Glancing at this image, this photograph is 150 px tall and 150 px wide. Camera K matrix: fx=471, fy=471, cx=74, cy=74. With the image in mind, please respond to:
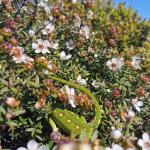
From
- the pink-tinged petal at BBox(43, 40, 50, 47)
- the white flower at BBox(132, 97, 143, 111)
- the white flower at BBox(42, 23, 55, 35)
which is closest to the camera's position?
the white flower at BBox(132, 97, 143, 111)

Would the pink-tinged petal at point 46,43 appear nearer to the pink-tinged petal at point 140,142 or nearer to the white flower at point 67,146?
the pink-tinged petal at point 140,142

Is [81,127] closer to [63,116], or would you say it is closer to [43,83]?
[63,116]

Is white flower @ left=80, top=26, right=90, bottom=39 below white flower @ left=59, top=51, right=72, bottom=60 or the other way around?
the other way around

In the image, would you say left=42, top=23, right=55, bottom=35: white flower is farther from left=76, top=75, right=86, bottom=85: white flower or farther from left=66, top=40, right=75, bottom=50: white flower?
left=76, top=75, right=86, bottom=85: white flower

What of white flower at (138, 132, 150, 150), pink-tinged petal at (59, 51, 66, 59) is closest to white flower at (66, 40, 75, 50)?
pink-tinged petal at (59, 51, 66, 59)

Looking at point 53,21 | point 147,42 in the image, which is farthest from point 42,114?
point 147,42

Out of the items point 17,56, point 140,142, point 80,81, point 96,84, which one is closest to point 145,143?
point 140,142

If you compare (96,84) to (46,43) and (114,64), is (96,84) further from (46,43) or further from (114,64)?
(46,43)
